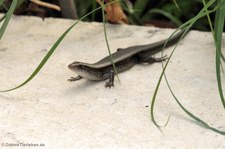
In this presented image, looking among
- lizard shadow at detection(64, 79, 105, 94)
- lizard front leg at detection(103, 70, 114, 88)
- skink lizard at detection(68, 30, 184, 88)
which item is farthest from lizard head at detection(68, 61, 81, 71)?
lizard front leg at detection(103, 70, 114, 88)

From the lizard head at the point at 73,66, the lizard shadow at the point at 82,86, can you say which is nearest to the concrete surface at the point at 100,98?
the lizard shadow at the point at 82,86

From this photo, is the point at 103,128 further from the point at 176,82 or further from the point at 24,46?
the point at 24,46

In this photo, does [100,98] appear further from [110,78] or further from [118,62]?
[118,62]

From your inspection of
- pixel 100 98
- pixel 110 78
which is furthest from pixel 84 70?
pixel 100 98

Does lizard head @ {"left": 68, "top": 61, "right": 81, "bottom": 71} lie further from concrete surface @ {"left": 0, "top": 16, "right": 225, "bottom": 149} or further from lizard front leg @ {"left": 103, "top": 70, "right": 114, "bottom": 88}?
lizard front leg @ {"left": 103, "top": 70, "right": 114, "bottom": 88}

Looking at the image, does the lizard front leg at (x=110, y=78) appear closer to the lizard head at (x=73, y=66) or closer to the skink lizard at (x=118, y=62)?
the skink lizard at (x=118, y=62)
